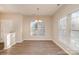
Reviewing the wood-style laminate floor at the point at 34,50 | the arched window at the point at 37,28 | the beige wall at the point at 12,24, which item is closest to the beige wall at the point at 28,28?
the arched window at the point at 37,28

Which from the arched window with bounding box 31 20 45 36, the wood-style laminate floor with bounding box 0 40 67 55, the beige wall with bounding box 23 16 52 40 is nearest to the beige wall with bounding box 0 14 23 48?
the beige wall with bounding box 23 16 52 40

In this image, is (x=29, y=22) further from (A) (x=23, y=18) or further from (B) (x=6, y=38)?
(B) (x=6, y=38)

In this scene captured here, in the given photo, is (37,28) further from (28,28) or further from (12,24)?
(12,24)

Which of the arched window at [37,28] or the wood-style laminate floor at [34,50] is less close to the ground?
the arched window at [37,28]

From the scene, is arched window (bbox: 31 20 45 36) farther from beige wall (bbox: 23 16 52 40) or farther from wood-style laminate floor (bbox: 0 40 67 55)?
wood-style laminate floor (bbox: 0 40 67 55)

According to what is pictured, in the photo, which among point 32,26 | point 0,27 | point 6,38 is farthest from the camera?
point 32,26

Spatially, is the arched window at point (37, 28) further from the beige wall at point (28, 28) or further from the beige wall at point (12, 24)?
the beige wall at point (12, 24)

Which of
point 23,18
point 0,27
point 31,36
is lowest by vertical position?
point 31,36

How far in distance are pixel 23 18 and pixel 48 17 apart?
5.95ft

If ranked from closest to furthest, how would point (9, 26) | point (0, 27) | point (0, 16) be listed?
point (0, 16) → point (0, 27) → point (9, 26)

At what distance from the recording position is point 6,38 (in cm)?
546

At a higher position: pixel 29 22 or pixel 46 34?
pixel 29 22

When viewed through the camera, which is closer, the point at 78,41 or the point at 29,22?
the point at 78,41
